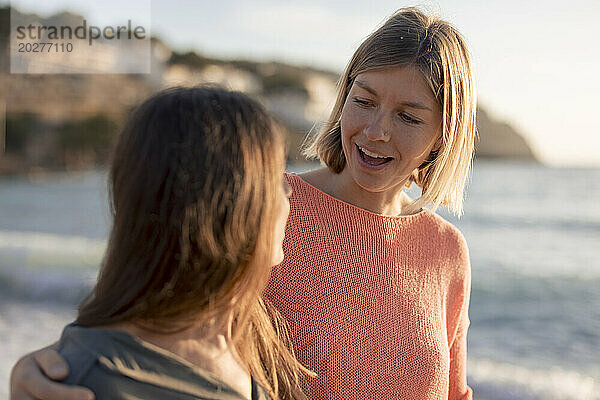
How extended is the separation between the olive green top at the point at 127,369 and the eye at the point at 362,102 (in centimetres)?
94

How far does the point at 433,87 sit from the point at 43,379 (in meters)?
1.24

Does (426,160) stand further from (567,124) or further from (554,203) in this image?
(567,124)

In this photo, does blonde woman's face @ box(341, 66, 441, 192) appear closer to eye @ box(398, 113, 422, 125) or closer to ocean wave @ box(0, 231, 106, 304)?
eye @ box(398, 113, 422, 125)

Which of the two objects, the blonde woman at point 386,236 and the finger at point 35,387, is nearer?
the finger at point 35,387

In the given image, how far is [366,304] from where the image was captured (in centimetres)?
189

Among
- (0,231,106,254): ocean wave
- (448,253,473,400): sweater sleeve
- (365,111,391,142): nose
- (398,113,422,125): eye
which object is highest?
(398,113,422,125): eye

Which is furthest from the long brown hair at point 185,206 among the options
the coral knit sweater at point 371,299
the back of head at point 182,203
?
the coral knit sweater at point 371,299

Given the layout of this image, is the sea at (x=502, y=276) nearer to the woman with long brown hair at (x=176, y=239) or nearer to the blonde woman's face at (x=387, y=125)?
the woman with long brown hair at (x=176, y=239)

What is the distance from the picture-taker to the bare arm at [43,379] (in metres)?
1.05

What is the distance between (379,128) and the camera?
1.84m

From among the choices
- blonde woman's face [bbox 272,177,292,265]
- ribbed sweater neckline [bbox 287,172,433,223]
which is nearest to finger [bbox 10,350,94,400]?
blonde woman's face [bbox 272,177,292,265]

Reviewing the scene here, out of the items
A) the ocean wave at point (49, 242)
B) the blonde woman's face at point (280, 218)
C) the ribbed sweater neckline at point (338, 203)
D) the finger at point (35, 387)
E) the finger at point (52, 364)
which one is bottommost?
the ocean wave at point (49, 242)

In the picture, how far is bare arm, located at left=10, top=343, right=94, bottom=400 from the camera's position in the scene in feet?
3.46

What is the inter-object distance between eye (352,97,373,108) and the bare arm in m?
1.07
